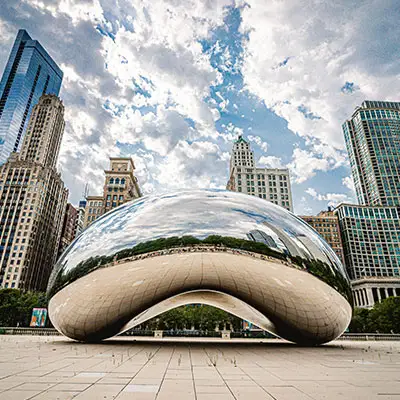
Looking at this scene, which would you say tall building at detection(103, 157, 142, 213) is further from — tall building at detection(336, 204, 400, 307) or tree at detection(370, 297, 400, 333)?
tall building at detection(336, 204, 400, 307)

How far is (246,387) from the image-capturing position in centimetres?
539

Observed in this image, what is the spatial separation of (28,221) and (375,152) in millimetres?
175394

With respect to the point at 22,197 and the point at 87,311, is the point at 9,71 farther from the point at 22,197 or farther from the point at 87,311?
the point at 87,311

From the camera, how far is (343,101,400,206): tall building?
165750mm

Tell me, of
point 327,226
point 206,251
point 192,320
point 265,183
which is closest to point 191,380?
point 206,251

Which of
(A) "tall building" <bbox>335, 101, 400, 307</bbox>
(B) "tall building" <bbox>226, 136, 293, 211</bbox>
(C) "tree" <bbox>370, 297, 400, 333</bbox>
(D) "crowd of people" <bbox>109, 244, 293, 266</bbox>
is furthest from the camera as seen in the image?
(A) "tall building" <bbox>335, 101, 400, 307</bbox>

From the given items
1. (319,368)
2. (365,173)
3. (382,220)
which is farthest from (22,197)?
(365,173)

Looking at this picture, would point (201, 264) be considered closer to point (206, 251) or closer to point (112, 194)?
point (206, 251)

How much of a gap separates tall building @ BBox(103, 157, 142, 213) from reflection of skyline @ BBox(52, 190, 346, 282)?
279 feet

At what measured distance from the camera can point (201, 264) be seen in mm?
9945

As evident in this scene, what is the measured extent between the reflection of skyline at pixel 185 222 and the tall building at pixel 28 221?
101 m

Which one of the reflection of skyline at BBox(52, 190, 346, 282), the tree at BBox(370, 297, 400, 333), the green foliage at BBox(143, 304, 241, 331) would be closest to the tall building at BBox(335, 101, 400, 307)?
the tree at BBox(370, 297, 400, 333)

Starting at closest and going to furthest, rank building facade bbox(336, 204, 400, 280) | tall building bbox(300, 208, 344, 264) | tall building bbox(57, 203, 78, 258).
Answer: tall building bbox(300, 208, 344, 264) → building facade bbox(336, 204, 400, 280) → tall building bbox(57, 203, 78, 258)

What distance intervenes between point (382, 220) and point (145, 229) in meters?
159
